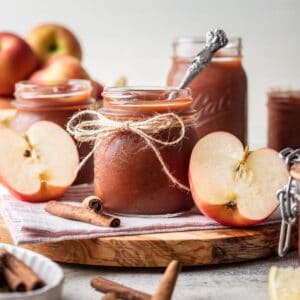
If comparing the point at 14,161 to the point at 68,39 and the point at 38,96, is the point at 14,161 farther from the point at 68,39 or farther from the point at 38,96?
the point at 68,39

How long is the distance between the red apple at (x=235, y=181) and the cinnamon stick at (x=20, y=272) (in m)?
0.30

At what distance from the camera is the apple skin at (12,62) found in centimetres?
176

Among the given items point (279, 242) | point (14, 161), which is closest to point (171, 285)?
point (279, 242)

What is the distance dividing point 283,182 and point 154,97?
0.74ft

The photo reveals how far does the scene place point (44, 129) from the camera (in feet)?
4.30

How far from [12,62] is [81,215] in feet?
2.30

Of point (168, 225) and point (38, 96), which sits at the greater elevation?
point (38, 96)

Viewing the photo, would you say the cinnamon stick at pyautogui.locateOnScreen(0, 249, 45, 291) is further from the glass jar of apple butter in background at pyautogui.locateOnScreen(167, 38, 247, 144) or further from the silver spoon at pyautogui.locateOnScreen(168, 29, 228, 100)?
the glass jar of apple butter in background at pyautogui.locateOnScreen(167, 38, 247, 144)

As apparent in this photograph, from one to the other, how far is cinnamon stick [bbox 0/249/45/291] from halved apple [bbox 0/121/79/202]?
0.30 meters

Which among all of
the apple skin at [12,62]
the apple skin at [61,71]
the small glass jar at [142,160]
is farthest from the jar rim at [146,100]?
the apple skin at [12,62]

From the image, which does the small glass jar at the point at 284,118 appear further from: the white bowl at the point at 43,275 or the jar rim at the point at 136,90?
the white bowl at the point at 43,275

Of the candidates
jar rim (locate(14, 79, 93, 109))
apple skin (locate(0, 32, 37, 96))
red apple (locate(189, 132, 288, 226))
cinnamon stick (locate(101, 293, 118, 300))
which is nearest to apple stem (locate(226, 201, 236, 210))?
red apple (locate(189, 132, 288, 226))

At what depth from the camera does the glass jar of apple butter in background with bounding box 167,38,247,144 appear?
1466 mm

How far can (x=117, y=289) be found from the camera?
94cm
